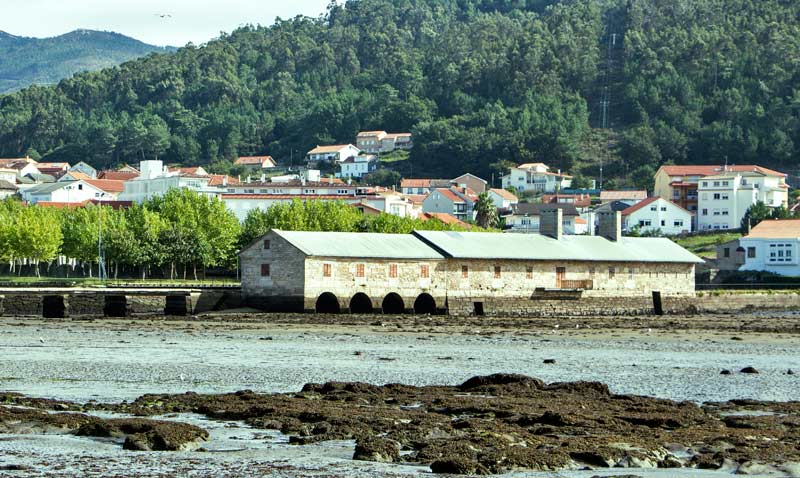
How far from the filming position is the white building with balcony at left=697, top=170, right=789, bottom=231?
135m

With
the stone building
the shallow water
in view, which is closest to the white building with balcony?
the stone building

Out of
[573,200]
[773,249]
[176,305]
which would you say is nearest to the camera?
[176,305]

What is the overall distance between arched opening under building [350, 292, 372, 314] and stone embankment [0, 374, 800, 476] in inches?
1275

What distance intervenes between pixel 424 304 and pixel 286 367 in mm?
29887

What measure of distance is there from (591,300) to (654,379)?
35.8m

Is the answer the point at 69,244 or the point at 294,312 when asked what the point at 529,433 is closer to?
the point at 294,312

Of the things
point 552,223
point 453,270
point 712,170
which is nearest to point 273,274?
point 453,270

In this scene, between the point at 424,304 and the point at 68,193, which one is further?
the point at 68,193

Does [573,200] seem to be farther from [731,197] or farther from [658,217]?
[731,197]

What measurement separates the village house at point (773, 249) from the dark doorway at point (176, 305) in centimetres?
4563

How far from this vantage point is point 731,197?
13588cm

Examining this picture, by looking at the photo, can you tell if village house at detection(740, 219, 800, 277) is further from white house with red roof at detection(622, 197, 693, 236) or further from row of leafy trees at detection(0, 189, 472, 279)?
white house with red roof at detection(622, 197, 693, 236)

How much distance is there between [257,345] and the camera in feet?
132

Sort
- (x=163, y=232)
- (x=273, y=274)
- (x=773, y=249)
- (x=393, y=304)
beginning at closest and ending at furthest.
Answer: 1. (x=273, y=274)
2. (x=393, y=304)
3. (x=163, y=232)
4. (x=773, y=249)
